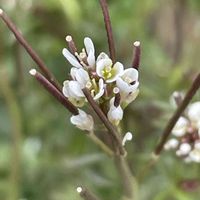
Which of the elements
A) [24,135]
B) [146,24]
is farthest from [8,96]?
[146,24]

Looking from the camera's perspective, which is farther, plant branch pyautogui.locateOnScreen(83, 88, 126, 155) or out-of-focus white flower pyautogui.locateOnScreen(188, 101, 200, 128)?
out-of-focus white flower pyautogui.locateOnScreen(188, 101, 200, 128)

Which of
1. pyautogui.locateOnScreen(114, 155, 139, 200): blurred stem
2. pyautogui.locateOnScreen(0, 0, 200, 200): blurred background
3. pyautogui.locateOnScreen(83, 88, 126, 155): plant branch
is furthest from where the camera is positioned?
pyautogui.locateOnScreen(0, 0, 200, 200): blurred background

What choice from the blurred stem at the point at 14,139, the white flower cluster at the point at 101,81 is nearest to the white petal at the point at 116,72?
the white flower cluster at the point at 101,81

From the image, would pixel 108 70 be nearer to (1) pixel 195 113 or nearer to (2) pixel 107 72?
(2) pixel 107 72

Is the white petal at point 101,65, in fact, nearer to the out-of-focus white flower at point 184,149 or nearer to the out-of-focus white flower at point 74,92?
the out-of-focus white flower at point 74,92

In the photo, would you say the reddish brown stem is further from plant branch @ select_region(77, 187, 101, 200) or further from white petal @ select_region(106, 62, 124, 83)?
plant branch @ select_region(77, 187, 101, 200)

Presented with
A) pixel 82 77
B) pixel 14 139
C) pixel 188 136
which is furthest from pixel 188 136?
pixel 14 139

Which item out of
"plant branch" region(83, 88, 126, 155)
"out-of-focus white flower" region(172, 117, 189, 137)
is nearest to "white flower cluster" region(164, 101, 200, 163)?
"out-of-focus white flower" region(172, 117, 189, 137)
